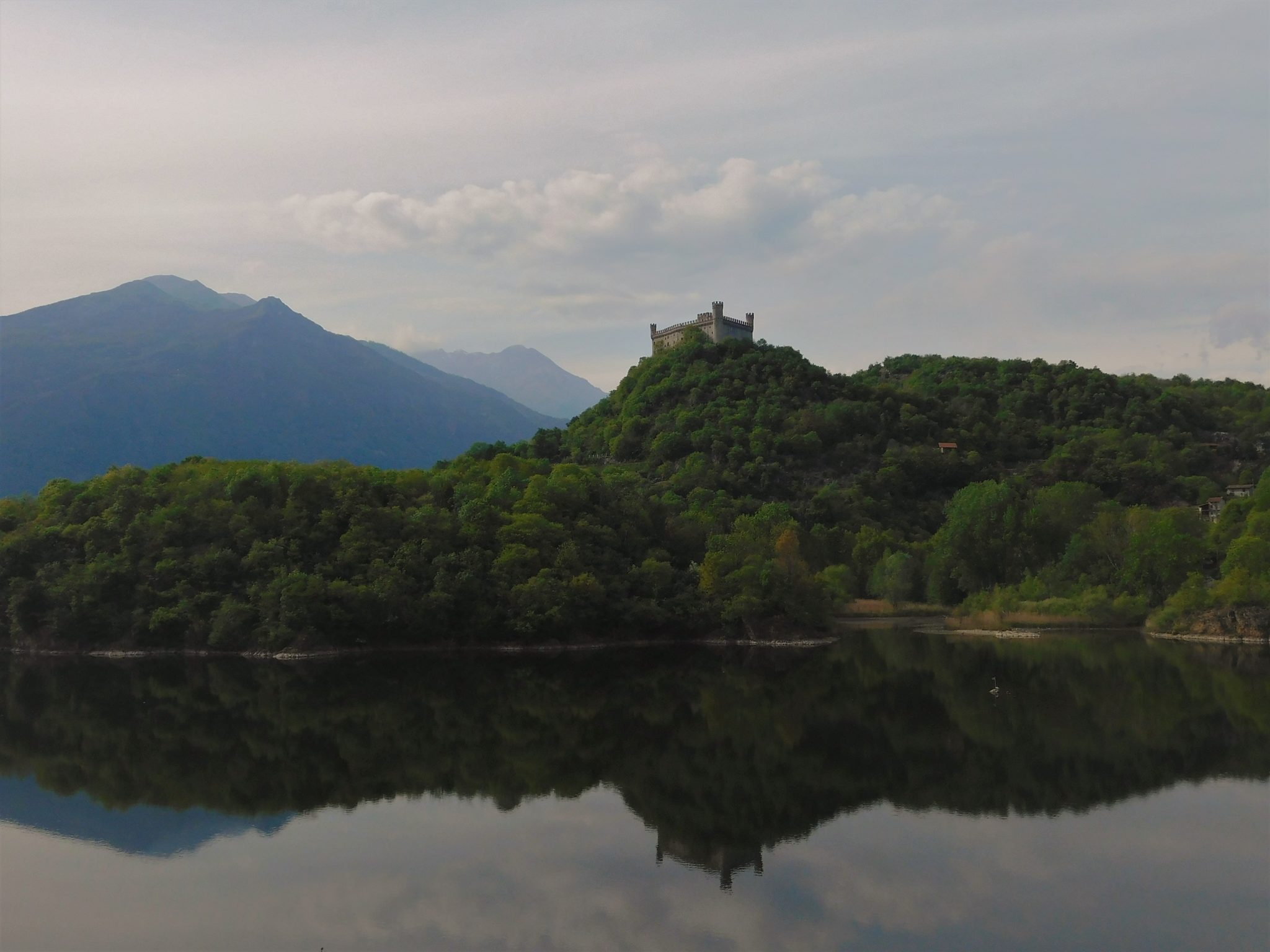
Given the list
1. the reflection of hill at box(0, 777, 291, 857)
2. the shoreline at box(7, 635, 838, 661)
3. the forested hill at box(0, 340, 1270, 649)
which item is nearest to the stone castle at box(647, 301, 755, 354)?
the forested hill at box(0, 340, 1270, 649)

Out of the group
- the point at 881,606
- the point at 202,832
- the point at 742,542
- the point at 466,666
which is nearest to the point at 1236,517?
the point at 881,606

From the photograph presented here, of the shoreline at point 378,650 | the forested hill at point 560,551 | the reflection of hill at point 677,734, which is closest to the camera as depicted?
the reflection of hill at point 677,734

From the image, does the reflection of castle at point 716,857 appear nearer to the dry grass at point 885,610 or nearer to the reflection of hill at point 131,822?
the reflection of hill at point 131,822

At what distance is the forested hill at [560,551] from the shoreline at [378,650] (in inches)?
22.2

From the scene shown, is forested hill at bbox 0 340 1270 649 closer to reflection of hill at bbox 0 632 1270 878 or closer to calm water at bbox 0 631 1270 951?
reflection of hill at bbox 0 632 1270 878

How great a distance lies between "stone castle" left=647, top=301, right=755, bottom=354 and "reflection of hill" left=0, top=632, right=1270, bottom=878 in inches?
3213

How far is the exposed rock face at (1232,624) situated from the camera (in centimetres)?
5484

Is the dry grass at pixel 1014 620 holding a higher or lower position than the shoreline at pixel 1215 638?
lower

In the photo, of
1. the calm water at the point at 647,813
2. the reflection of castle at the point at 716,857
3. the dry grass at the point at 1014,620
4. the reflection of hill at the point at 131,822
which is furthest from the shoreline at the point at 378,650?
the reflection of castle at the point at 716,857

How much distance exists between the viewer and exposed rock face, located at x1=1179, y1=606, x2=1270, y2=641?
54.8m

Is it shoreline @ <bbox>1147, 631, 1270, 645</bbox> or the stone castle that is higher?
the stone castle

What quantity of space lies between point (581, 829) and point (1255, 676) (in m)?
32.9

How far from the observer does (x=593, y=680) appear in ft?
150

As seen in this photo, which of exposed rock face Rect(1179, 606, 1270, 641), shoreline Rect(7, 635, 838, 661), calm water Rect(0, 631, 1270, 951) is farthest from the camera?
exposed rock face Rect(1179, 606, 1270, 641)
